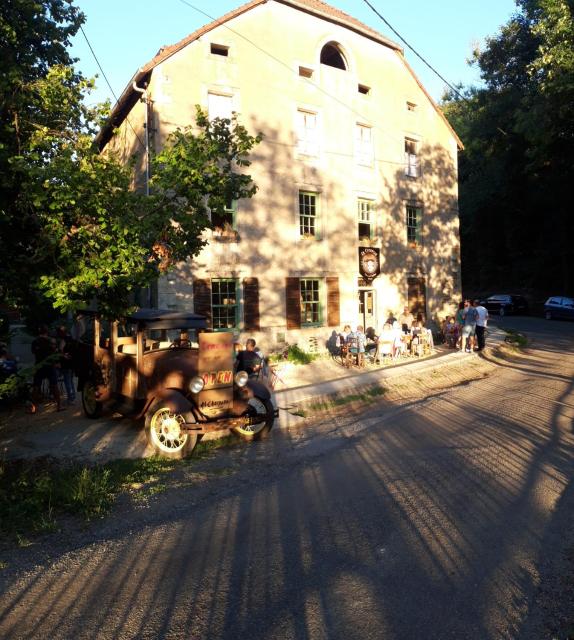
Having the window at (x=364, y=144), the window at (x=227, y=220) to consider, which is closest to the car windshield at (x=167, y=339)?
the window at (x=227, y=220)

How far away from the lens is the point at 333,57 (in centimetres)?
2019

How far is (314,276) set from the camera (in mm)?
18625

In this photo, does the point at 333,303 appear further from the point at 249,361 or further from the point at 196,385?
the point at 196,385

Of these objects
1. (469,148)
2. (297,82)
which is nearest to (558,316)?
(469,148)

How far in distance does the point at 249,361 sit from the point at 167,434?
3.75m

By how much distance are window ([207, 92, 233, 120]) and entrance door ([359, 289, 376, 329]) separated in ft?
26.0

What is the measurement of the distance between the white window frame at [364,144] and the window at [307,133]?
2.08 meters

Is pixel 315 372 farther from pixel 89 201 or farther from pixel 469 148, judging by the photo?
pixel 469 148

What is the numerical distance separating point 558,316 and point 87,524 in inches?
1270

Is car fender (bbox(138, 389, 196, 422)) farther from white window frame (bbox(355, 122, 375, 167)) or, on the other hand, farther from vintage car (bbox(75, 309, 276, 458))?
white window frame (bbox(355, 122, 375, 167))

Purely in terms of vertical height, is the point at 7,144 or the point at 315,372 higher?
the point at 7,144

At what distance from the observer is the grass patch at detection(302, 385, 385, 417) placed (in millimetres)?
11297

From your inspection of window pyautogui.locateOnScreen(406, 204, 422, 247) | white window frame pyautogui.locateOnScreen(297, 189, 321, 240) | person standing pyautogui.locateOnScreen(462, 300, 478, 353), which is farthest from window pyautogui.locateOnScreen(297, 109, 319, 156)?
person standing pyautogui.locateOnScreen(462, 300, 478, 353)

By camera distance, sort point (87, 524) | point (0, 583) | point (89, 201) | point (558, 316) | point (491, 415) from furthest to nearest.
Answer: point (558, 316) → point (491, 415) → point (89, 201) → point (87, 524) → point (0, 583)
